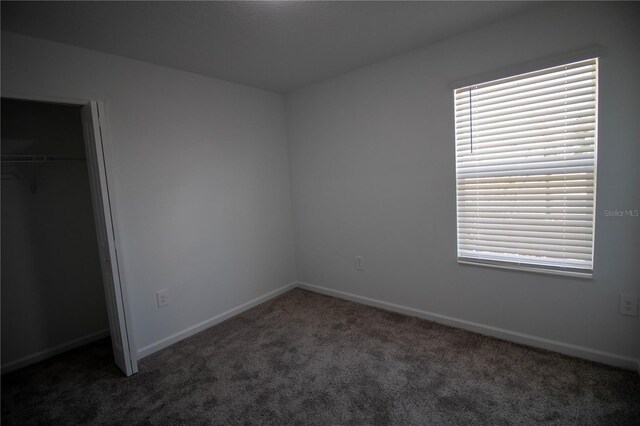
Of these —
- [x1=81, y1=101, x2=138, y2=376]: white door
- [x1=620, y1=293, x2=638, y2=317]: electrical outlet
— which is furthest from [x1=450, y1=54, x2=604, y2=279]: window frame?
[x1=81, y1=101, x2=138, y2=376]: white door

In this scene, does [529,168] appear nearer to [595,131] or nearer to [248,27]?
[595,131]

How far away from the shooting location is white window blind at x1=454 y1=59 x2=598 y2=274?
2072 millimetres

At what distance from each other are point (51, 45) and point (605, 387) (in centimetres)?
429

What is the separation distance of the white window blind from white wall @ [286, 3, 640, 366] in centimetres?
8

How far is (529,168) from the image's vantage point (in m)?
2.26

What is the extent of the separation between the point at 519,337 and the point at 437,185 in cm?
137

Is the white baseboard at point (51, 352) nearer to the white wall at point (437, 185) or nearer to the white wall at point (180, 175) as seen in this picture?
the white wall at point (180, 175)

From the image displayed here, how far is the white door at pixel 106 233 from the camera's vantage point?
84.3 inches

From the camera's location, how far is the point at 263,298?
357 cm

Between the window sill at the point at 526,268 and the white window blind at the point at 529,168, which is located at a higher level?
the white window blind at the point at 529,168

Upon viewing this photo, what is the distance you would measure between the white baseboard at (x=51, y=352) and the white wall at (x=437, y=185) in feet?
7.23

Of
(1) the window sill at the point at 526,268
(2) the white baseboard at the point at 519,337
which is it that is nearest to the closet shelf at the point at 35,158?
(2) the white baseboard at the point at 519,337

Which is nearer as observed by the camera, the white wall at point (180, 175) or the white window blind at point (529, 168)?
the white window blind at point (529, 168)

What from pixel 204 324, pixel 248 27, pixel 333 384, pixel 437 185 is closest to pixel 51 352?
pixel 204 324
